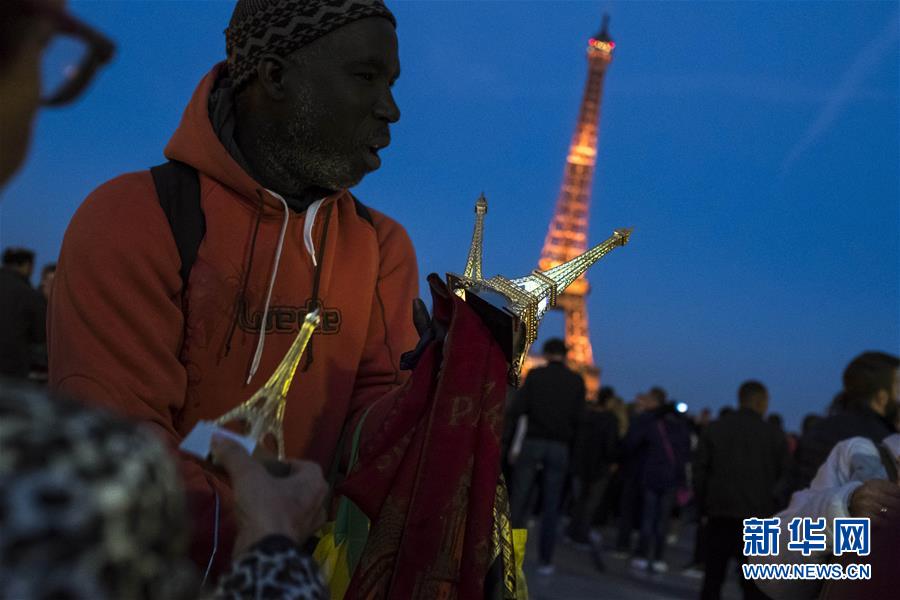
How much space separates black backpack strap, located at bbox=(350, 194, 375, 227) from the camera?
2.87 metres

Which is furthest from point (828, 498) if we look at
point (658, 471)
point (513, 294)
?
point (658, 471)

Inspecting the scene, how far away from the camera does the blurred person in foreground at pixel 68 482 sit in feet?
3.20

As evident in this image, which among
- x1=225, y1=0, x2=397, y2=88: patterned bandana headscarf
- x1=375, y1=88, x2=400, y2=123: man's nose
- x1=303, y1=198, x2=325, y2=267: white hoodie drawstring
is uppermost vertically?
x1=225, y1=0, x2=397, y2=88: patterned bandana headscarf

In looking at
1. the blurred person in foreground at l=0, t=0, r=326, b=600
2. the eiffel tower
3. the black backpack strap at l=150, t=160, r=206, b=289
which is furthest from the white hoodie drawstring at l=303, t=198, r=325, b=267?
the eiffel tower

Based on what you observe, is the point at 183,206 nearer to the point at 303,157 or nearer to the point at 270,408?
the point at 303,157

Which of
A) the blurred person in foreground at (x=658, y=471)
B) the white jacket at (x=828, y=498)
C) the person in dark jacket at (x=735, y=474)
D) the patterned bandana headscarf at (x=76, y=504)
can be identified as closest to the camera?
the patterned bandana headscarf at (x=76, y=504)

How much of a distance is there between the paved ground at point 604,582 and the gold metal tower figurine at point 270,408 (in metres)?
6.64

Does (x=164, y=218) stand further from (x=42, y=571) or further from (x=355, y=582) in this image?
(x=42, y=571)

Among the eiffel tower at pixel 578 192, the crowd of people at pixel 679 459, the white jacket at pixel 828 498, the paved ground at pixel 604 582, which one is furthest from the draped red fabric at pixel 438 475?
the eiffel tower at pixel 578 192

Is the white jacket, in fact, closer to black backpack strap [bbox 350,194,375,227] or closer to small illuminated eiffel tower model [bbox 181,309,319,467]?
black backpack strap [bbox 350,194,375,227]

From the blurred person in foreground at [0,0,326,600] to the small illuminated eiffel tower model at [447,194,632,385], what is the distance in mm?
1302

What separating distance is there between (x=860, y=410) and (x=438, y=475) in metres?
4.22

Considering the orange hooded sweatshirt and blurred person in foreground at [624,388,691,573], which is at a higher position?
blurred person in foreground at [624,388,691,573]

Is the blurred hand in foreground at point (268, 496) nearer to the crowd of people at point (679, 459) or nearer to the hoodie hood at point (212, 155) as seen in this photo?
the hoodie hood at point (212, 155)
